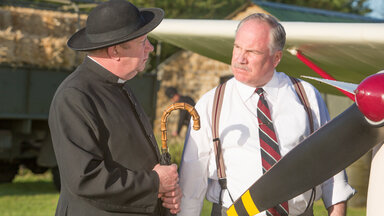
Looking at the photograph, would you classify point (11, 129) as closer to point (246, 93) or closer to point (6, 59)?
point (6, 59)

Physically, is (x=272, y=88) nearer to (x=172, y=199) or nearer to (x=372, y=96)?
(x=172, y=199)

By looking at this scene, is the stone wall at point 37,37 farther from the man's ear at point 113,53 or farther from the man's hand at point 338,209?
the man's hand at point 338,209

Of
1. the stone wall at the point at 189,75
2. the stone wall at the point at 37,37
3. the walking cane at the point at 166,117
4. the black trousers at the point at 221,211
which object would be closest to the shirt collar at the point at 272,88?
the walking cane at the point at 166,117

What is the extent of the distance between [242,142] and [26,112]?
902 cm

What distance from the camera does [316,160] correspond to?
289cm

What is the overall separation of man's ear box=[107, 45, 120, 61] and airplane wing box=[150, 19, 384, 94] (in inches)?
49.2

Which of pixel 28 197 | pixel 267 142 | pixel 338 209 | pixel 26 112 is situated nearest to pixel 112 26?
pixel 267 142

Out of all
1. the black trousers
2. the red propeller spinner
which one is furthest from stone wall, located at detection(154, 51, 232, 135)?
the red propeller spinner

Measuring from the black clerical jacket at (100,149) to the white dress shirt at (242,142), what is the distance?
8.0 inches

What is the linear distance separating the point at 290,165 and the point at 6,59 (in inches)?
390

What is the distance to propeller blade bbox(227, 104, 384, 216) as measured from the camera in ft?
9.02

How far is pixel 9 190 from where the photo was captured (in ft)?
42.7

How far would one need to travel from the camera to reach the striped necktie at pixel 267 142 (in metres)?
3.50

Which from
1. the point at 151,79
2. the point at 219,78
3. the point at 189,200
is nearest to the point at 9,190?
the point at 151,79
